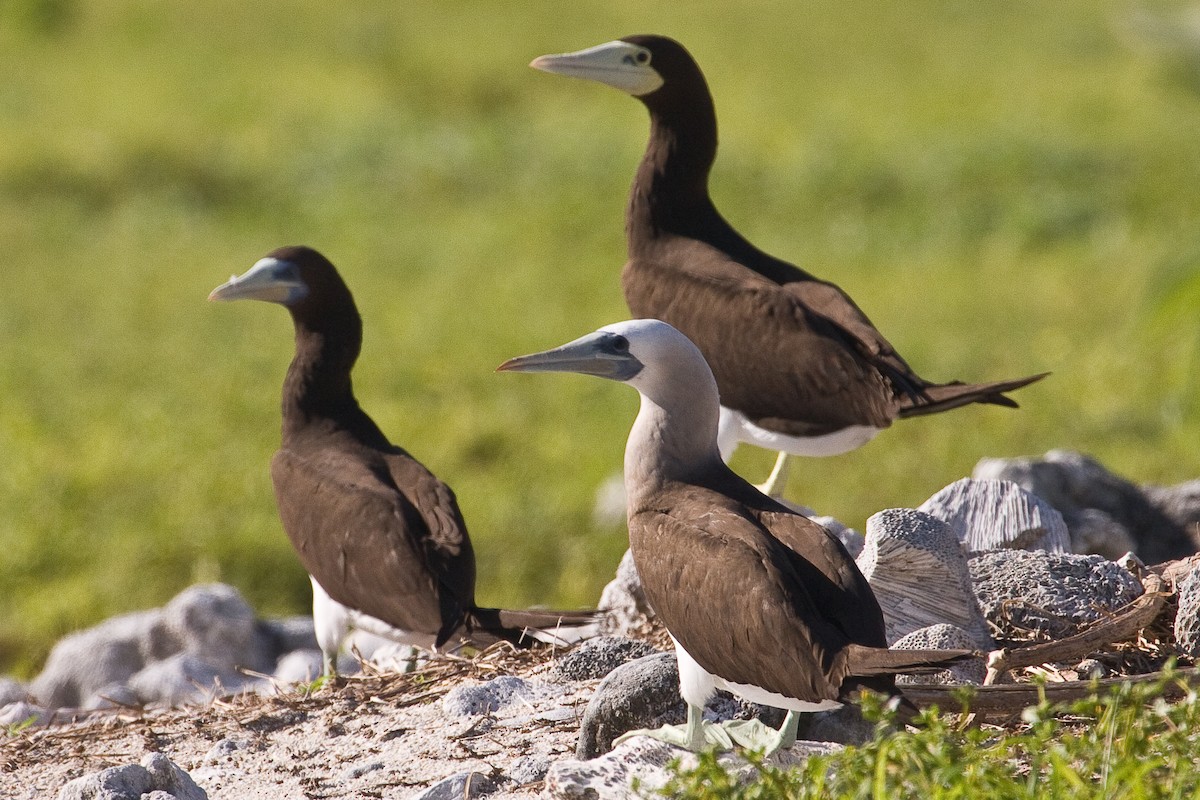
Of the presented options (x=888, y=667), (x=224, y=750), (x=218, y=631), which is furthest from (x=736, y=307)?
(x=218, y=631)

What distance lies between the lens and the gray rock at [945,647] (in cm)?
485

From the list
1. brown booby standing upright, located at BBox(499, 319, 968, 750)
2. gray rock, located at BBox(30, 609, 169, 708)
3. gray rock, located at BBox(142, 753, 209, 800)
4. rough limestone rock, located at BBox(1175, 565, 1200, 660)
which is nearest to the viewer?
brown booby standing upright, located at BBox(499, 319, 968, 750)

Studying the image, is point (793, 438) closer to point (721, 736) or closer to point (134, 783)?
point (721, 736)

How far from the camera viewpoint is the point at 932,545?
520 centimetres

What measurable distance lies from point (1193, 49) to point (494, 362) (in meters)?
5.75

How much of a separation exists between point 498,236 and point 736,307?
11136mm

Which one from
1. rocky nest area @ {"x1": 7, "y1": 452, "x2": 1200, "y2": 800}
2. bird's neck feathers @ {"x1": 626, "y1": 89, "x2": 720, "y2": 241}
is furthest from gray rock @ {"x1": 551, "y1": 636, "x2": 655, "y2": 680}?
bird's neck feathers @ {"x1": 626, "y1": 89, "x2": 720, "y2": 241}

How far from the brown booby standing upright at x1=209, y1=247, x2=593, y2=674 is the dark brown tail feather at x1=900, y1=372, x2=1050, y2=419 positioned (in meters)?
1.38

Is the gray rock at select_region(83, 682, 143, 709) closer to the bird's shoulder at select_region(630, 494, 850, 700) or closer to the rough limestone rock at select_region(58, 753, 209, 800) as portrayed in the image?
the rough limestone rock at select_region(58, 753, 209, 800)

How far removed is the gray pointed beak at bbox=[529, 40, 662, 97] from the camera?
6151 mm

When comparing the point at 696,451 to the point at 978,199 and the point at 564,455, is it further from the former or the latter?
the point at 978,199

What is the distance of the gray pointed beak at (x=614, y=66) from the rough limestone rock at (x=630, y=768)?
2.67 meters

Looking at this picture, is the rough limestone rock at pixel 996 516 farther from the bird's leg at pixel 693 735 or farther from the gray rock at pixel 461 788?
the gray rock at pixel 461 788

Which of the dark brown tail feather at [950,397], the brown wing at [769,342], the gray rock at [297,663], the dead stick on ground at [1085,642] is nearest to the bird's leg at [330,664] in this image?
the gray rock at [297,663]
